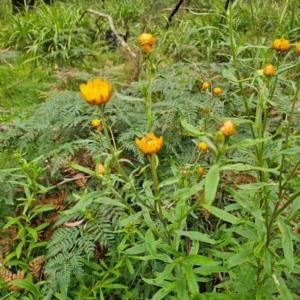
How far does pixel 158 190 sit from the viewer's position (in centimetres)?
76

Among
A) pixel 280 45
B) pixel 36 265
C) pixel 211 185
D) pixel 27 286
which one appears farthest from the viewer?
pixel 36 265

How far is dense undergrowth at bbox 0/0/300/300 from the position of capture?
760mm

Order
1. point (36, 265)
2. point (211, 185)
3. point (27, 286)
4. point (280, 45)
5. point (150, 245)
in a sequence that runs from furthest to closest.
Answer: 1. point (36, 265)
2. point (27, 286)
3. point (280, 45)
4. point (150, 245)
5. point (211, 185)

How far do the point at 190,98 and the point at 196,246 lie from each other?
31.8 inches

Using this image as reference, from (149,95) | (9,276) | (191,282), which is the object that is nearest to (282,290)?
(191,282)

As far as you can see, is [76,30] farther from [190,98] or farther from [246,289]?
[246,289]

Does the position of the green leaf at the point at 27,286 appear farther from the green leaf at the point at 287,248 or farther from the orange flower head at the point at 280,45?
the orange flower head at the point at 280,45

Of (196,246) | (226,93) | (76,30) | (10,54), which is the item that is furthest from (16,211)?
(76,30)

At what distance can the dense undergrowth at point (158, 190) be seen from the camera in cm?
76

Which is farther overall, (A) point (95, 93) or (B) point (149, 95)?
(B) point (149, 95)

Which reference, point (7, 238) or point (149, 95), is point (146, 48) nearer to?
point (149, 95)

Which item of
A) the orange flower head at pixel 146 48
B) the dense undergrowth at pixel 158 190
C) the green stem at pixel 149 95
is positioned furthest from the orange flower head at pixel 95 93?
the orange flower head at pixel 146 48

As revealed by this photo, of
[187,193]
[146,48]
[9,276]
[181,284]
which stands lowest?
[9,276]

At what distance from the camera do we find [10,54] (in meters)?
2.51
